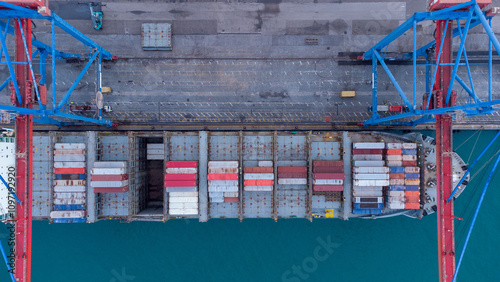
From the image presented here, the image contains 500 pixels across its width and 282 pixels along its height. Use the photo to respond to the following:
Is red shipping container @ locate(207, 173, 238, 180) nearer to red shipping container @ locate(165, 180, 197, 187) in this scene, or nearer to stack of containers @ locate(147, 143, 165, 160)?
red shipping container @ locate(165, 180, 197, 187)

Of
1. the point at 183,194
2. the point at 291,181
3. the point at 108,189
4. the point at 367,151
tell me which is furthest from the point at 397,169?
the point at 108,189

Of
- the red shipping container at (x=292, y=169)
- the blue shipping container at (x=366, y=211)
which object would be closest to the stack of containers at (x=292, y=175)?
the red shipping container at (x=292, y=169)

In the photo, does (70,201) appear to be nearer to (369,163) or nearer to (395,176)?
(369,163)

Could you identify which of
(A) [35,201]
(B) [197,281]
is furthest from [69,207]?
(B) [197,281]

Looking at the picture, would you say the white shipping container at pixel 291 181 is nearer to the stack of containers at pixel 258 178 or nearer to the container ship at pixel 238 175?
the container ship at pixel 238 175

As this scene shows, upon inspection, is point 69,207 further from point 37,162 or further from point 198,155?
point 198,155

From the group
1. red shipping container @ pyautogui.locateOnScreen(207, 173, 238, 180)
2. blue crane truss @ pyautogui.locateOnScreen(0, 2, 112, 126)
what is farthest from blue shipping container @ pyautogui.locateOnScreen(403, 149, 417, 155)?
blue crane truss @ pyautogui.locateOnScreen(0, 2, 112, 126)
